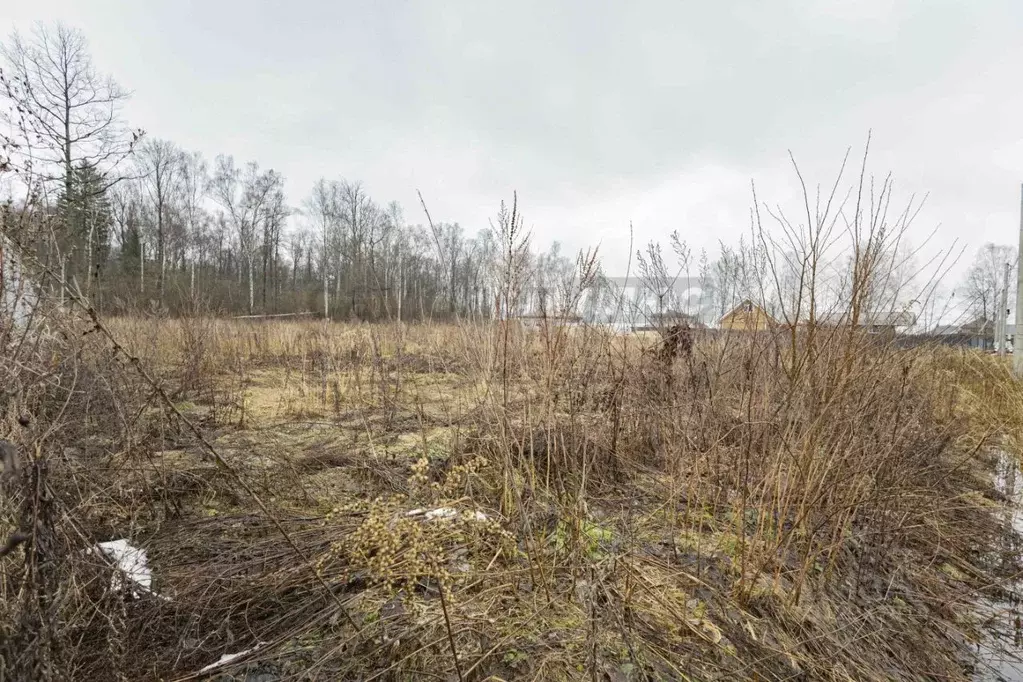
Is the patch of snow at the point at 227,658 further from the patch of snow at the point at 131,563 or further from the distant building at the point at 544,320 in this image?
the distant building at the point at 544,320

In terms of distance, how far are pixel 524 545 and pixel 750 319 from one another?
6.06 ft

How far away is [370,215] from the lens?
36.2 m

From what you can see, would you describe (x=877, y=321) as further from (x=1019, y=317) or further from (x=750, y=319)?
(x=1019, y=317)

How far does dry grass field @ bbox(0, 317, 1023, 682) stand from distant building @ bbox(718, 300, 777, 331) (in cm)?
11

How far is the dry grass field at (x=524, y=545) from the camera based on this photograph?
175cm

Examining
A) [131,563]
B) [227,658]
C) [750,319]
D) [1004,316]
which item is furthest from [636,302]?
[1004,316]

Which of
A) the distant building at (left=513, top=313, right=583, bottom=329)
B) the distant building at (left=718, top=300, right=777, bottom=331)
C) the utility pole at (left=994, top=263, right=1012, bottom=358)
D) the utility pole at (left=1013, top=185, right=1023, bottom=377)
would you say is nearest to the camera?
the distant building at (left=513, top=313, right=583, bottom=329)

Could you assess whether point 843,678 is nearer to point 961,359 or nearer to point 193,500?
point 193,500

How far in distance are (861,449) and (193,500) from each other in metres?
4.07

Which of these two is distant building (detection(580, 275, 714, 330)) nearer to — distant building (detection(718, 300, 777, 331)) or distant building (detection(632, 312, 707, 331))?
distant building (detection(632, 312, 707, 331))

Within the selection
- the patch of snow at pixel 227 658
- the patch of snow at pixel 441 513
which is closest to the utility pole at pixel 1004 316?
the patch of snow at pixel 441 513

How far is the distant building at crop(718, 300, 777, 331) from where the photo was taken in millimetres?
2660

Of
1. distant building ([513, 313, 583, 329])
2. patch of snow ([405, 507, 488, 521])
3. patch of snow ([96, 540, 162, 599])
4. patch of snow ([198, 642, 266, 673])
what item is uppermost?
distant building ([513, 313, 583, 329])

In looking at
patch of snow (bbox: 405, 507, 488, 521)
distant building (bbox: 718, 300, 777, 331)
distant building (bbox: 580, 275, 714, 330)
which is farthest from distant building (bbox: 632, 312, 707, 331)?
patch of snow (bbox: 405, 507, 488, 521)
